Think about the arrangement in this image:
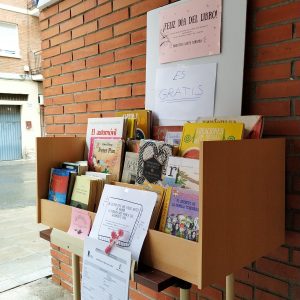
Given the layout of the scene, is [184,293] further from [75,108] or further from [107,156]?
[75,108]

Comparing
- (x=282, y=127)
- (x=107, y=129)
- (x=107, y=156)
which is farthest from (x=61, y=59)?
(x=282, y=127)

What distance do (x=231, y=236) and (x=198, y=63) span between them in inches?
31.2

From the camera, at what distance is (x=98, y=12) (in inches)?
76.2

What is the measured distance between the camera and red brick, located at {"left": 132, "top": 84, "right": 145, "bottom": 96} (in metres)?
1.75

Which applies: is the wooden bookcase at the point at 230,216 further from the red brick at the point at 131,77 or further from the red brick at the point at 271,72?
the red brick at the point at 131,77

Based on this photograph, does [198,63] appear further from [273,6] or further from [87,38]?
[87,38]

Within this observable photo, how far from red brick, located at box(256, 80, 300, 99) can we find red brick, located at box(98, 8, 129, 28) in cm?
88

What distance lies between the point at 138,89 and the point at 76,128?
604mm

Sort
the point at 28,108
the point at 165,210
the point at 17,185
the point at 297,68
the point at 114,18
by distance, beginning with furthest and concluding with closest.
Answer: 1. the point at 28,108
2. the point at 17,185
3. the point at 114,18
4. the point at 297,68
5. the point at 165,210

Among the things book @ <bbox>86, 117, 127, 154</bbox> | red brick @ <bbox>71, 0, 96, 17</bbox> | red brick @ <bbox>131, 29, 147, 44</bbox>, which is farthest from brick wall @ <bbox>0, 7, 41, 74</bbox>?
book @ <bbox>86, 117, 127, 154</bbox>

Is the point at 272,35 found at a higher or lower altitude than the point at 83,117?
higher

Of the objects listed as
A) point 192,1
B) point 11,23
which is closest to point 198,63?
point 192,1

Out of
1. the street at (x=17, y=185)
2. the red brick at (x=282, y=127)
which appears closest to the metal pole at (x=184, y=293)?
the red brick at (x=282, y=127)

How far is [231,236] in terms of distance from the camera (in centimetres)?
101
